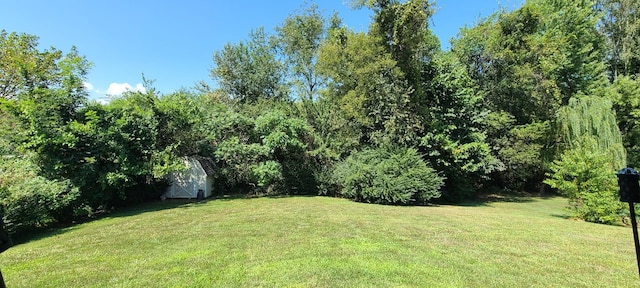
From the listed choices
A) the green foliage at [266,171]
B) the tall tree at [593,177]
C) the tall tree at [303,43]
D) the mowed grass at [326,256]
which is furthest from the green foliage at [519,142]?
the tall tree at [303,43]

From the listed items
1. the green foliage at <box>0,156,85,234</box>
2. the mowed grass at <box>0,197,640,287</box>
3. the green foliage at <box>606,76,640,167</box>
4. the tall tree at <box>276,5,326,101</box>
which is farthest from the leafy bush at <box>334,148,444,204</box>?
the green foliage at <box>606,76,640,167</box>

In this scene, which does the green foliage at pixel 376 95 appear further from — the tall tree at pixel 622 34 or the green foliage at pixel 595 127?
the tall tree at pixel 622 34

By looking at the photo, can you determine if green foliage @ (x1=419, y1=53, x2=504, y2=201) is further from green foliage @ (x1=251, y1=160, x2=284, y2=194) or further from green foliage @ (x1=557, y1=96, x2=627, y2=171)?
green foliage @ (x1=251, y1=160, x2=284, y2=194)

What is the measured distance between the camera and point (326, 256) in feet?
17.7

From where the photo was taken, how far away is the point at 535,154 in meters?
18.7

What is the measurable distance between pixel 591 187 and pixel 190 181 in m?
18.9

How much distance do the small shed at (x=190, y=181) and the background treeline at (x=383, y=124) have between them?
606 mm

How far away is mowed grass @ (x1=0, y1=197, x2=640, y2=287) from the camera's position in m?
4.43

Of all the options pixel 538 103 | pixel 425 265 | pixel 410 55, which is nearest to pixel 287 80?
pixel 410 55

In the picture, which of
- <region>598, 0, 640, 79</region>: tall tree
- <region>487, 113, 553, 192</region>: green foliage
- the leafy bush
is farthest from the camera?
<region>598, 0, 640, 79</region>: tall tree

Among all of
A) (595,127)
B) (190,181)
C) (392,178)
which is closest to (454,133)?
(392,178)

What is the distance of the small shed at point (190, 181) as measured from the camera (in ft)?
57.0

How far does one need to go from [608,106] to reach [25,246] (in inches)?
929

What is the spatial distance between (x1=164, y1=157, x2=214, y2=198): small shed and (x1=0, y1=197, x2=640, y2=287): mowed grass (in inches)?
331
